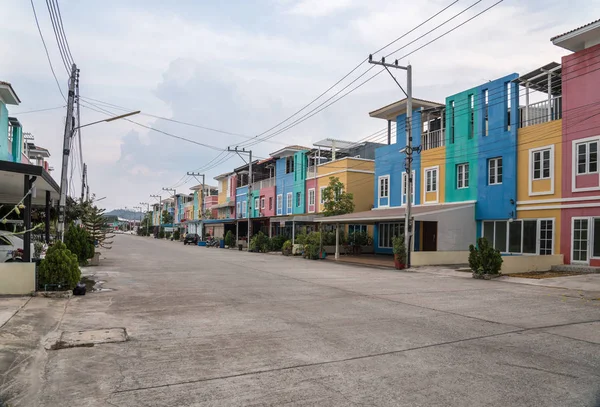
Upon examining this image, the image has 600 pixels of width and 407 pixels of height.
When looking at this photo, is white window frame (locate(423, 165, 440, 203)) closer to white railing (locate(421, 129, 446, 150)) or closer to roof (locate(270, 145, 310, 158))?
white railing (locate(421, 129, 446, 150))

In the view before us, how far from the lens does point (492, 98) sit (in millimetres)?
23141

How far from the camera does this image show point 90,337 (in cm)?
757

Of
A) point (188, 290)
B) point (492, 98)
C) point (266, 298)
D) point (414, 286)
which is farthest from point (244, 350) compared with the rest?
point (492, 98)

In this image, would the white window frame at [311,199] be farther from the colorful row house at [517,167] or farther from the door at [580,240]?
the door at [580,240]

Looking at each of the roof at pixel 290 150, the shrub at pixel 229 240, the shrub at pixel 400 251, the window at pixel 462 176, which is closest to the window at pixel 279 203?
the roof at pixel 290 150

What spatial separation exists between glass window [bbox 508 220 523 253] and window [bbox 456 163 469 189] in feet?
11.5

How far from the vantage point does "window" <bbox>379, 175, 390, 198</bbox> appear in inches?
1227

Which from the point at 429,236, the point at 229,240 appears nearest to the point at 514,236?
the point at 429,236

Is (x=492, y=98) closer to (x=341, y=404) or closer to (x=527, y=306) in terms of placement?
(x=527, y=306)

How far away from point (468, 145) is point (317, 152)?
1845cm

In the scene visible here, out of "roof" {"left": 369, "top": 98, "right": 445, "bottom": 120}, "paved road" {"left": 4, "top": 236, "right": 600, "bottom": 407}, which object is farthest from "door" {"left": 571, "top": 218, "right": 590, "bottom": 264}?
"roof" {"left": 369, "top": 98, "right": 445, "bottom": 120}

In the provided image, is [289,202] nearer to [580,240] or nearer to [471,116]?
[471,116]

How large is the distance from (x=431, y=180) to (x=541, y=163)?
7.21 m

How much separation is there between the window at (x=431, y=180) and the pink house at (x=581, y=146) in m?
8.09
